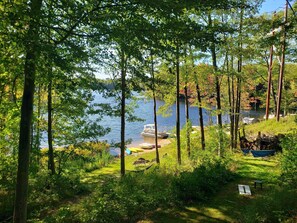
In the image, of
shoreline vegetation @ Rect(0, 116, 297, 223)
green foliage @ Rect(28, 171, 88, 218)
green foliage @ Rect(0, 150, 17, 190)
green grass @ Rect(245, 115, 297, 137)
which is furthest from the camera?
green grass @ Rect(245, 115, 297, 137)

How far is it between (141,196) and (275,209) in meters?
3.61

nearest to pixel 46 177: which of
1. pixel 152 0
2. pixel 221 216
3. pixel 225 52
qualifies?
pixel 221 216

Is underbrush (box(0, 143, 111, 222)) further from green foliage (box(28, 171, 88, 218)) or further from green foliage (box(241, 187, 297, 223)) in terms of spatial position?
green foliage (box(241, 187, 297, 223))

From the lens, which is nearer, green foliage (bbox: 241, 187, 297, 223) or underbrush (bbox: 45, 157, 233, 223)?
green foliage (bbox: 241, 187, 297, 223)

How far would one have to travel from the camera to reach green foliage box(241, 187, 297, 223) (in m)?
5.95

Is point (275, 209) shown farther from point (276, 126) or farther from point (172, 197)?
point (276, 126)

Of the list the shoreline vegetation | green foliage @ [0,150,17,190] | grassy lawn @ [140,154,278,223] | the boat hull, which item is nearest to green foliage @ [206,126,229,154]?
the shoreline vegetation

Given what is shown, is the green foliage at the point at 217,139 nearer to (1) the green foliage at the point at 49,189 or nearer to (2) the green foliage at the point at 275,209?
(2) the green foliage at the point at 275,209

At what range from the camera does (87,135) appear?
11.3 metres

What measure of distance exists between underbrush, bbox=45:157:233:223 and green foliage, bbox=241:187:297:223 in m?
2.14

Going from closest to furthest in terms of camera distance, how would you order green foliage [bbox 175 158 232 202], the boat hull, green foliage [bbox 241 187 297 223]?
green foliage [bbox 241 187 297 223]
green foliage [bbox 175 158 232 202]
the boat hull

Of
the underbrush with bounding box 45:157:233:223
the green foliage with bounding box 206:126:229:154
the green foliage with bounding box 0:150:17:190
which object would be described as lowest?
the underbrush with bounding box 45:157:233:223

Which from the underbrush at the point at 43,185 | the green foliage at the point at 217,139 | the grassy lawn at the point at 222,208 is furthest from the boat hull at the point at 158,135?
the grassy lawn at the point at 222,208

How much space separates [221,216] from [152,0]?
5.82 metres
